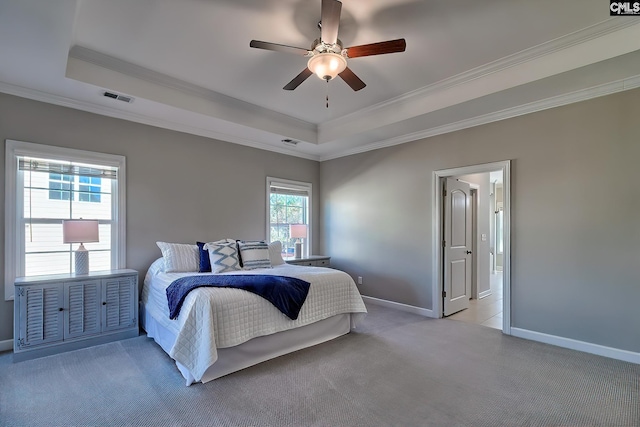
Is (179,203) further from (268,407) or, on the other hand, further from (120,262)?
(268,407)

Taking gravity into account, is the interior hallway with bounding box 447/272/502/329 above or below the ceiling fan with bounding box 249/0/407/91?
below

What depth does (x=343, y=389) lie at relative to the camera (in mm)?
2449

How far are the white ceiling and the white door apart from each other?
103 centimetres

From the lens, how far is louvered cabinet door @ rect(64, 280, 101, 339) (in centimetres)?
313

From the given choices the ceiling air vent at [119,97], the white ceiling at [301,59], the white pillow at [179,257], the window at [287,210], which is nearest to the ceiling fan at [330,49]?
the white ceiling at [301,59]

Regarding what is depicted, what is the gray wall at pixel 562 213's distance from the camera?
302cm

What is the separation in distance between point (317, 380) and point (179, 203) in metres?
3.01

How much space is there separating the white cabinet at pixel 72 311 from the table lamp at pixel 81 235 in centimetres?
13

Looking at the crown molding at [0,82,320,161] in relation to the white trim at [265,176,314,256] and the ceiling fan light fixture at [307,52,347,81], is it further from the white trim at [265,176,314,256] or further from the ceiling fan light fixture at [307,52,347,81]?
the ceiling fan light fixture at [307,52,347,81]

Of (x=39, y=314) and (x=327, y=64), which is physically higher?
(x=327, y=64)

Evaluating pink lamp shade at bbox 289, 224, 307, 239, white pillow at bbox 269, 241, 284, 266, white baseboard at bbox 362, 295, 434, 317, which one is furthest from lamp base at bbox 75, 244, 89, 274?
white baseboard at bbox 362, 295, 434, 317

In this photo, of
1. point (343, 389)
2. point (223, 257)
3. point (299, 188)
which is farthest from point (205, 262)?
point (299, 188)

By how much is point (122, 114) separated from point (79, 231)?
1532 mm

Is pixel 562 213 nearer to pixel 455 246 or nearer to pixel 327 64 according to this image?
pixel 455 246
